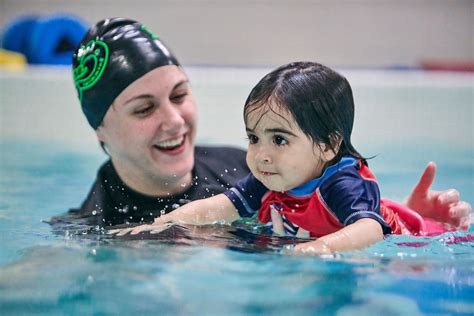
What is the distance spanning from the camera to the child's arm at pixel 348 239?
208 centimetres

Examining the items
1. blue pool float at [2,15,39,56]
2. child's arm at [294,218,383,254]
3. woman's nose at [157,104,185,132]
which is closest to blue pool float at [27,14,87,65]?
blue pool float at [2,15,39,56]

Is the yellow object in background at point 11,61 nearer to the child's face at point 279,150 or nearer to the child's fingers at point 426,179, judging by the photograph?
the child's fingers at point 426,179

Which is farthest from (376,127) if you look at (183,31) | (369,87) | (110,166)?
(183,31)

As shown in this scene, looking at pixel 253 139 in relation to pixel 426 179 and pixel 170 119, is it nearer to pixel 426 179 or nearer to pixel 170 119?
pixel 170 119

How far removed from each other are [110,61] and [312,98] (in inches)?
39.4

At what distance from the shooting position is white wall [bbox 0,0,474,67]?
10.4 m

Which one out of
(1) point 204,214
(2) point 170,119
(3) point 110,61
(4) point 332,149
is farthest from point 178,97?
(4) point 332,149

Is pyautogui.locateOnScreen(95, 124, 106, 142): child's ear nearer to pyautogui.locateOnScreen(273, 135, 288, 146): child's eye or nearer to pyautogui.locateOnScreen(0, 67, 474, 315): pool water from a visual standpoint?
pyautogui.locateOnScreen(0, 67, 474, 315): pool water

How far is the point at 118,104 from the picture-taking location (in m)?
2.93

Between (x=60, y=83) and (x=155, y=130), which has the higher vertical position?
(x=155, y=130)

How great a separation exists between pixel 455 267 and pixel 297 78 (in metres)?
0.64

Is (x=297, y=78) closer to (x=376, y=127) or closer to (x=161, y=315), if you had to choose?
(x=161, y=315)

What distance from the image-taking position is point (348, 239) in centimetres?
208

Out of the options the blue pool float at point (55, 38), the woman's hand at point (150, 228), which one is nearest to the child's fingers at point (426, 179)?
the woman's hand at point (150, 228)
